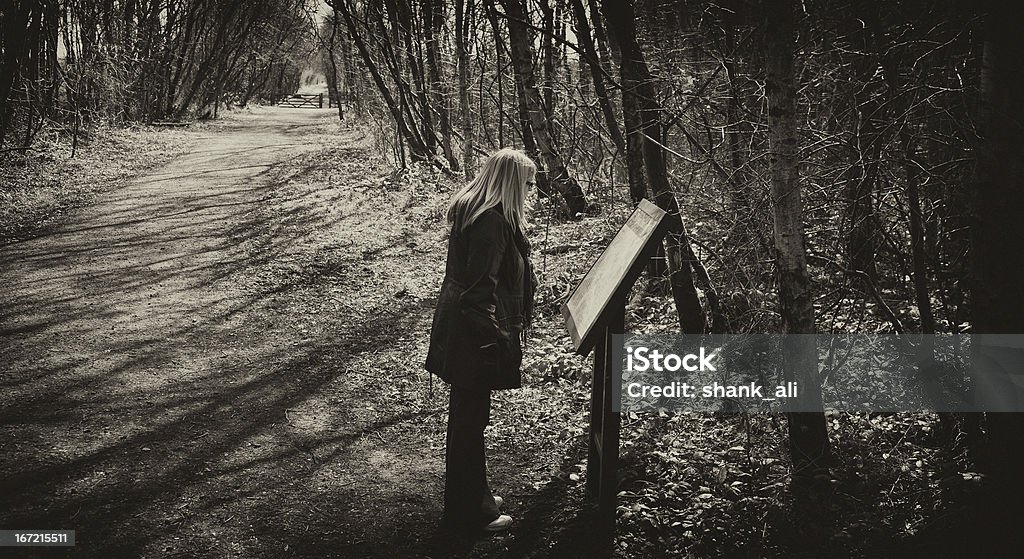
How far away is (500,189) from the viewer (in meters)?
3.99

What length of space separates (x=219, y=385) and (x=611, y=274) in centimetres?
375

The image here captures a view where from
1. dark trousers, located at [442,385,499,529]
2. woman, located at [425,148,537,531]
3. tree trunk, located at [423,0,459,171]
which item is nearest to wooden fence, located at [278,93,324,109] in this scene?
tree trunk, located at [423,0,459,171]

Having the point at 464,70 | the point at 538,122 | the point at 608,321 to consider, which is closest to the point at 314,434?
the point at 608,321

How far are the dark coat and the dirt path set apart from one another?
1.03m

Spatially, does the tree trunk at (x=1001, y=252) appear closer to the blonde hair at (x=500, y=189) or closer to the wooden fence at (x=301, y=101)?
the blonde hair at (x=500, y=189)

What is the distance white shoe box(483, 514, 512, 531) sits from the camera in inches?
168

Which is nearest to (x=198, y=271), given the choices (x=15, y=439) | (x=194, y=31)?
(x=15, y=439)

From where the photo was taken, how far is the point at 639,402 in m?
6.00

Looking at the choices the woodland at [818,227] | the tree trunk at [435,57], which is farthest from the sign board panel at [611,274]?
the tree trunk at [435,57]

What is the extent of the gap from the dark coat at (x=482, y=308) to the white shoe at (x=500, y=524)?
32.8 inches

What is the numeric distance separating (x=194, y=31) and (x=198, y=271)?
23.8m

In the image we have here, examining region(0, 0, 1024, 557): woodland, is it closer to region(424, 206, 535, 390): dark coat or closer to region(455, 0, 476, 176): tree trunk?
region(424, 206, 535, 390): dark coat

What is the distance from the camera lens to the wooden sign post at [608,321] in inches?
150

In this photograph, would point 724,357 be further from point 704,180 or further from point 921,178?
point 921,178
